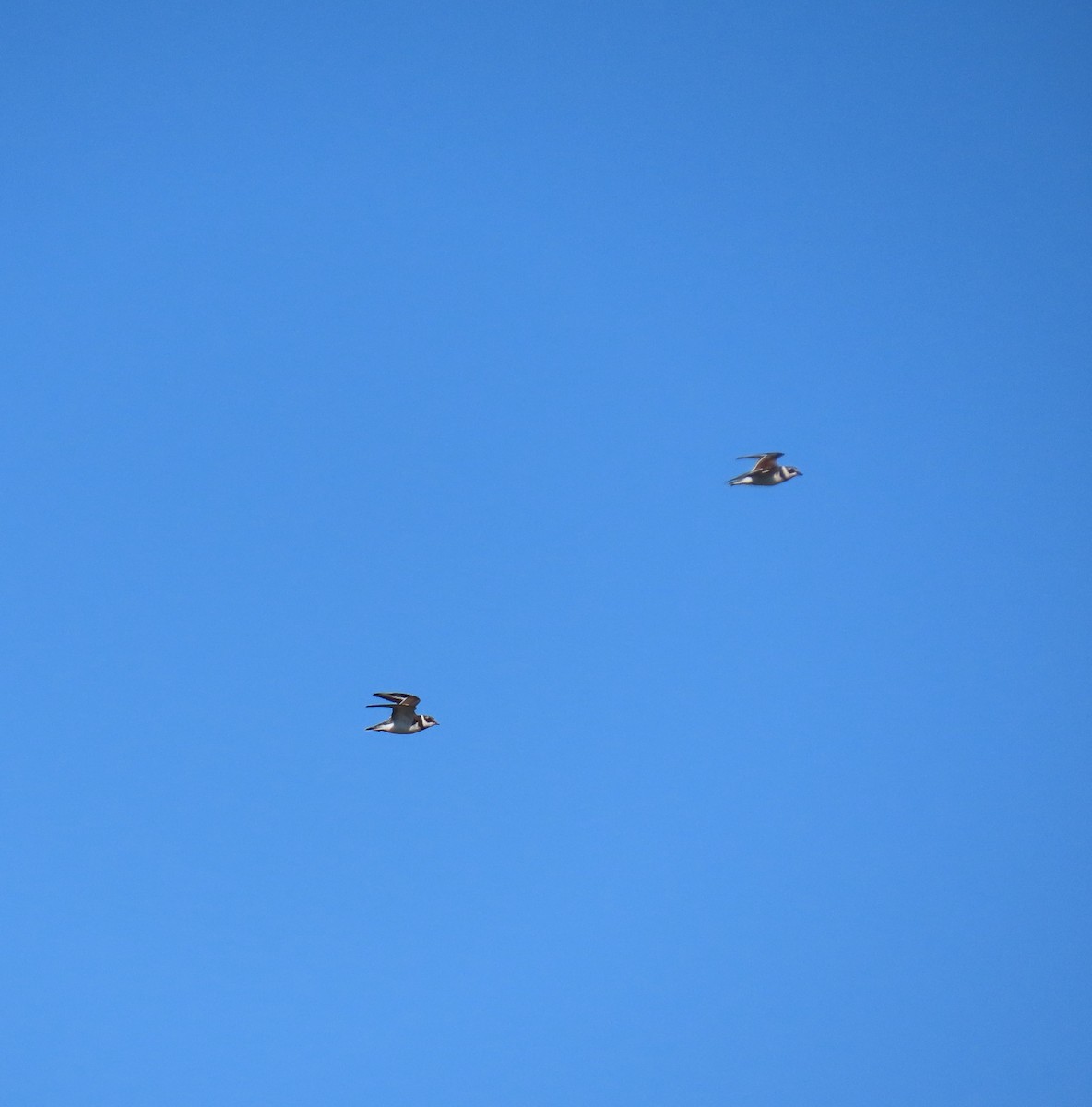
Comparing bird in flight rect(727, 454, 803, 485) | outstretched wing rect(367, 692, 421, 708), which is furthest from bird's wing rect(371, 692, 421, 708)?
bird in flight rect(727, 454, 803, 485)

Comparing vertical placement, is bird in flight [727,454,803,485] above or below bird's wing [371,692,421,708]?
above

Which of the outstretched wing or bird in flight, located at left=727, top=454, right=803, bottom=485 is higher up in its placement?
bird in flight, located at left=727, top=454, right=803, bottom=485

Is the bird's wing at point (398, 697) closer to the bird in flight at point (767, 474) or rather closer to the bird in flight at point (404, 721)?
the bird in flight at point (404, 721)

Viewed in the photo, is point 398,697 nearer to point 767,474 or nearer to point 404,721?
point 404,721

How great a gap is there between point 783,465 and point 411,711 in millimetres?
12242

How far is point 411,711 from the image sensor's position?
1304 inches

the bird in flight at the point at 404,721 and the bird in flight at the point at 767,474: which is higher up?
the bird in flight at the point at 767,474

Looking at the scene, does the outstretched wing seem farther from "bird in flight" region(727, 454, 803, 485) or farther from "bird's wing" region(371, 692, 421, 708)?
"bird in flight" region(727, 454, 803, 485)

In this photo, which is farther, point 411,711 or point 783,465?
point 783,465

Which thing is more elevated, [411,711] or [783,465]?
[783,465]

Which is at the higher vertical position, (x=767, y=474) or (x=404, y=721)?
(x=767, y=474)

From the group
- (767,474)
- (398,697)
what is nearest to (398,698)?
(398,697)

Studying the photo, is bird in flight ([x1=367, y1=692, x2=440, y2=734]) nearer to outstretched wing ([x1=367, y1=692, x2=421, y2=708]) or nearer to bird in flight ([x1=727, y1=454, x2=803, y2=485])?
outstretched wing ([x1=367, y1=692, x2=421, y2=708])

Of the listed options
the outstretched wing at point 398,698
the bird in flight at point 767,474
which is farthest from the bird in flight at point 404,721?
the bird in flight at point 767,474
